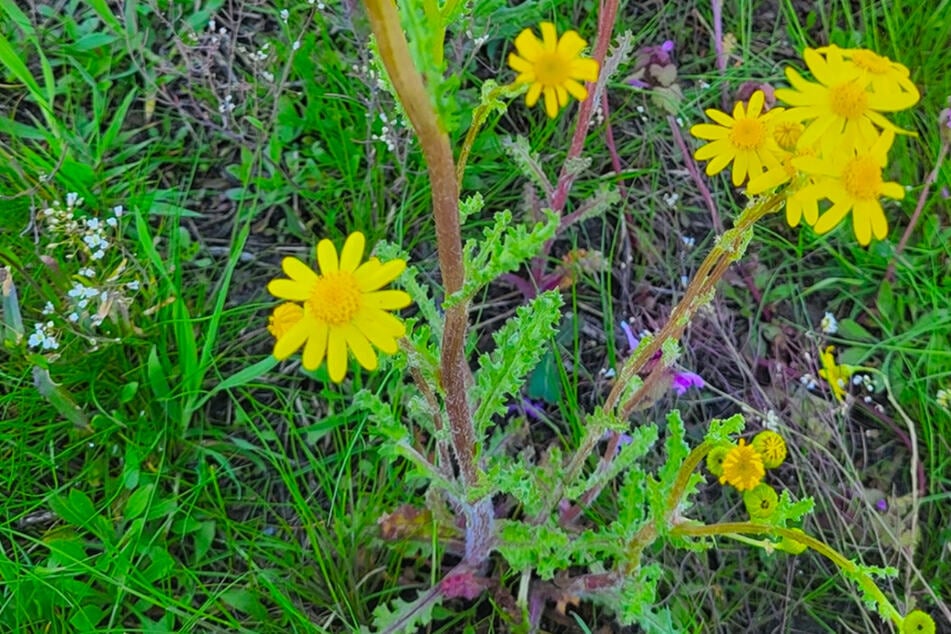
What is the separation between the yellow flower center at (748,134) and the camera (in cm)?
96

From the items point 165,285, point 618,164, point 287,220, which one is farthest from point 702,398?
point 165,285

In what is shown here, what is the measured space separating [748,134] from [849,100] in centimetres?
15

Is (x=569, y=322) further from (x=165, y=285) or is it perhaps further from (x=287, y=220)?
Result: (x=165, y=285)

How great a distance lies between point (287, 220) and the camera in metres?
1.92

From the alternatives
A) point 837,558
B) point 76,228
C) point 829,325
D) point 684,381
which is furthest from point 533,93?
point 829,325

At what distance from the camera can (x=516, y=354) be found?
3.77 feet

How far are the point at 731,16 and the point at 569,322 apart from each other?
967mm

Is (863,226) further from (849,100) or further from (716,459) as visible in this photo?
(716,459)

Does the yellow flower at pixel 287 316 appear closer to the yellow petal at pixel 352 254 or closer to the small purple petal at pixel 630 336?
the yellow petal at pixel 352 254

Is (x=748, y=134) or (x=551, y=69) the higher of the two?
(x=551, y=69)

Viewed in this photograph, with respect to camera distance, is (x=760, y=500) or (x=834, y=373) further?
(x=834, y=373)

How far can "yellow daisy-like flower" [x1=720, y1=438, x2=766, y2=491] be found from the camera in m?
1.01

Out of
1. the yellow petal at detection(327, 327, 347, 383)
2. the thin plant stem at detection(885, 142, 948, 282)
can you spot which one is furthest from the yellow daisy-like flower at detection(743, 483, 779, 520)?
the thin plant stem at detection(885, 142, 948, 282)

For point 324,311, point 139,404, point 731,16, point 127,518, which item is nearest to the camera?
point 324,311
